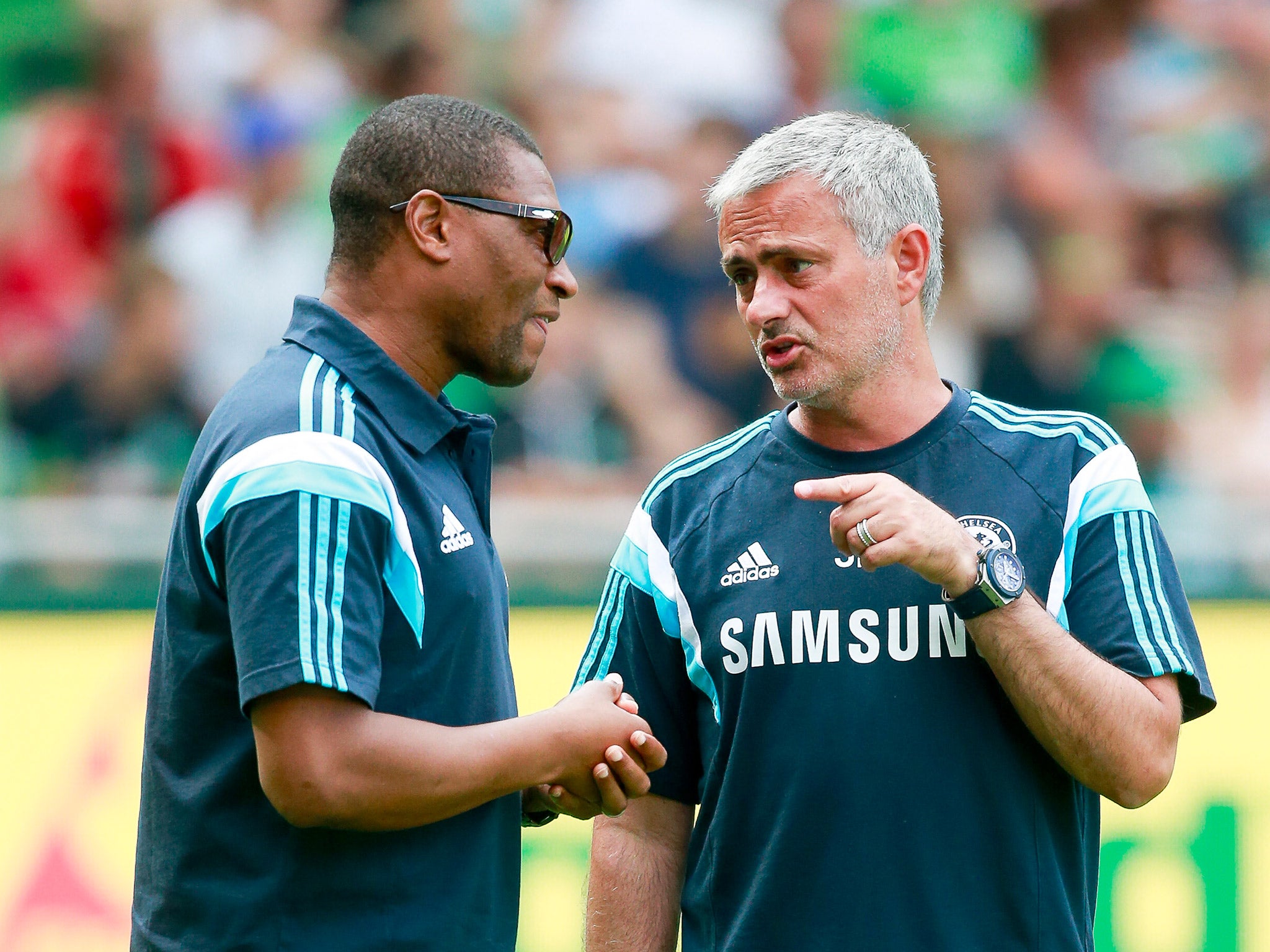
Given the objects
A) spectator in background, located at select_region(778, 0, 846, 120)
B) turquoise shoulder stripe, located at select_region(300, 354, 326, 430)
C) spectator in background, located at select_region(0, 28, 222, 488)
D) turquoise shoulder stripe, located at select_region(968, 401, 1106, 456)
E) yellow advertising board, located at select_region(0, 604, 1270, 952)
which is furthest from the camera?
spectator in background, located at select_region(778, 0, 846, 120)

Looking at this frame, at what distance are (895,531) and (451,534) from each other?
644mm

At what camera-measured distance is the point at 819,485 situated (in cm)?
215

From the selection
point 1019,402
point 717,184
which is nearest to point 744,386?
point 1019,402

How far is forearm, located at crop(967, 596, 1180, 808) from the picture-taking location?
2197 mm

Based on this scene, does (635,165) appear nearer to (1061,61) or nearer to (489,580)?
(1061,61)

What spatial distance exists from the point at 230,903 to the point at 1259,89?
649 centimetres

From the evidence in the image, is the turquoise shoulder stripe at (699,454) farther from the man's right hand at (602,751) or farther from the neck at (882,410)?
the man's right hand at (602,751)

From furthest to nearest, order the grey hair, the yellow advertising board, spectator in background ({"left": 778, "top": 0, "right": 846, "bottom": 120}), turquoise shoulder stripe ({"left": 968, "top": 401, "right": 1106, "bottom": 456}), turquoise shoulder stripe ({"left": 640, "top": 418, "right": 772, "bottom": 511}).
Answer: spectator in background ({"left": 778, "top": 0, "right": 846, "bottom": 120}) → the yellow advertising board → turquoise shoulder stripe ({"left": 640, "top": 418, "right": 772, "bottom": 511}) → the grey hair → turquoise shoulder stripe ({"left": 968, "top": 401, "right": 1106, "bottom": 456})

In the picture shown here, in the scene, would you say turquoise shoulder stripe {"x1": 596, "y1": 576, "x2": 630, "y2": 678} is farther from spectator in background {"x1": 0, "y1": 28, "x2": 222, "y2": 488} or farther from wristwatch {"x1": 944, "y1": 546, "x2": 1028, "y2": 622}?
spectator in background {"x1": 0, "y1": 28, "x2": 222, "y2": 488}

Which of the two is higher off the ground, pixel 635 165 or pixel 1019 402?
pixel 635 165

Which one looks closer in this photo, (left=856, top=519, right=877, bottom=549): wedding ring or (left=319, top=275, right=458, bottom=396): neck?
(left=856, top=519, right=877, bottom=549): wedding ring

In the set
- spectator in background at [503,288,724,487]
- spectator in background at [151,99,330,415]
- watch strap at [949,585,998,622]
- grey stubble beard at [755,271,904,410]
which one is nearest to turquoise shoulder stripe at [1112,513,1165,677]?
watch strap at [949,585,998,622]

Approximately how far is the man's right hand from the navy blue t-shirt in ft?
0.70

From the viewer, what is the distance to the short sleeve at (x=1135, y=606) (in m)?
2.28
